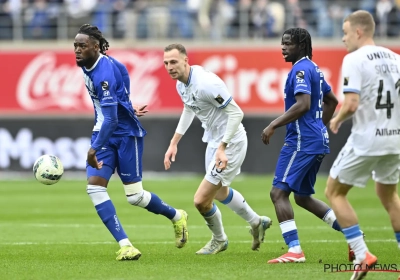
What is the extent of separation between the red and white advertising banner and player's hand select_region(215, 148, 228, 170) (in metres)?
16.3

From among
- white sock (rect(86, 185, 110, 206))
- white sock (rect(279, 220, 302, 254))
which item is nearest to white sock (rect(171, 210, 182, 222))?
white sock (rect(86, 185, 110, 206))

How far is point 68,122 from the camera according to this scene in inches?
998

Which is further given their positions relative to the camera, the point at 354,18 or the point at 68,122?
the point at 68,122

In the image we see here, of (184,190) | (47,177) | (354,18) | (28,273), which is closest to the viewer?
(354,18)

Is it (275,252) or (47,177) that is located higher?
(47,177)

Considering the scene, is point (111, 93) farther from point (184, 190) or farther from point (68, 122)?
point (68, 122)

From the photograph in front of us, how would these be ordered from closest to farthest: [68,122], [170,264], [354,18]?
[354,18]
[170,264]
[68,122]

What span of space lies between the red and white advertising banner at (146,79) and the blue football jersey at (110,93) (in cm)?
1573

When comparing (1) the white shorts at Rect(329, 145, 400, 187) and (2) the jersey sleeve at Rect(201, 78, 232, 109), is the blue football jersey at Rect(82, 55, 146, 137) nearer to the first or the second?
(2) the jersey sleeve at Rect(201, 78, 232, 109)

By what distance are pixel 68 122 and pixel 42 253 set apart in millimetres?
15715

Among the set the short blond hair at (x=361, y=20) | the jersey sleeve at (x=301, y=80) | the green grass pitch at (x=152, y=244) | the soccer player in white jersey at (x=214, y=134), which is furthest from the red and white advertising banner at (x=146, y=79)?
the short blond hair at (x=361, y=20)

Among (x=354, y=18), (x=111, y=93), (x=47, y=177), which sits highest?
(x=354, y=18)

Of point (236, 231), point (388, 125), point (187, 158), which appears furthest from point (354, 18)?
point (187, 158)

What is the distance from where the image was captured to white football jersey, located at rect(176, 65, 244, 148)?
30.7 feet
